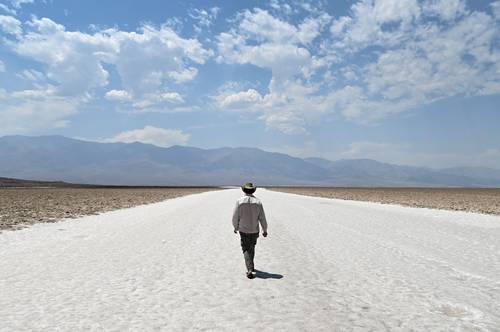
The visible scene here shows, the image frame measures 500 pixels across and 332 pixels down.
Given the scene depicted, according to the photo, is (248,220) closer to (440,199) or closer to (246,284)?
(246,284)

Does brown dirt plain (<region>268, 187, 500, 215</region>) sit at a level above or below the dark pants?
above

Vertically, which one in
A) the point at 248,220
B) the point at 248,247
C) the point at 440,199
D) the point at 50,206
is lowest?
the point at 50,206

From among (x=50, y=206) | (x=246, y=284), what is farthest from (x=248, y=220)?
(x=50, y=206)

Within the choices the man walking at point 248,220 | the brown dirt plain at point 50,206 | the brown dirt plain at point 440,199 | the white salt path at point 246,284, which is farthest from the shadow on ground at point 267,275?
the brown dirt plain at point 440,199

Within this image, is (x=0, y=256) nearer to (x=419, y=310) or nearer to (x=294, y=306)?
(x=294, y=306)

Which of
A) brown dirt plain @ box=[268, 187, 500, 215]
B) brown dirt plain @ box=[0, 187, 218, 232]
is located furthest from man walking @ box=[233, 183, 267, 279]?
brown dirt plain @ box=[268, 187, 500, 215]

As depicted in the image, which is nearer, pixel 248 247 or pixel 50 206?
pixel 248 247

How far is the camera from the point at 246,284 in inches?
301

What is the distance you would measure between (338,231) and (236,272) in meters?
8.78

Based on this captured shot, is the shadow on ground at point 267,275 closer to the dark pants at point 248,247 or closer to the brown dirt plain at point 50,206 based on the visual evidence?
the dark pants at point 248,247

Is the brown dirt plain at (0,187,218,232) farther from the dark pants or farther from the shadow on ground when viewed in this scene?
the shadow on ground

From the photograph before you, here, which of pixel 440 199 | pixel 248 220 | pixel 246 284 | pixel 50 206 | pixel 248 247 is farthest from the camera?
pixel 440 199

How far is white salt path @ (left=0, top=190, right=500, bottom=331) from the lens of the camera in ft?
18.5

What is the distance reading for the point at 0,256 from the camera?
10.7m
